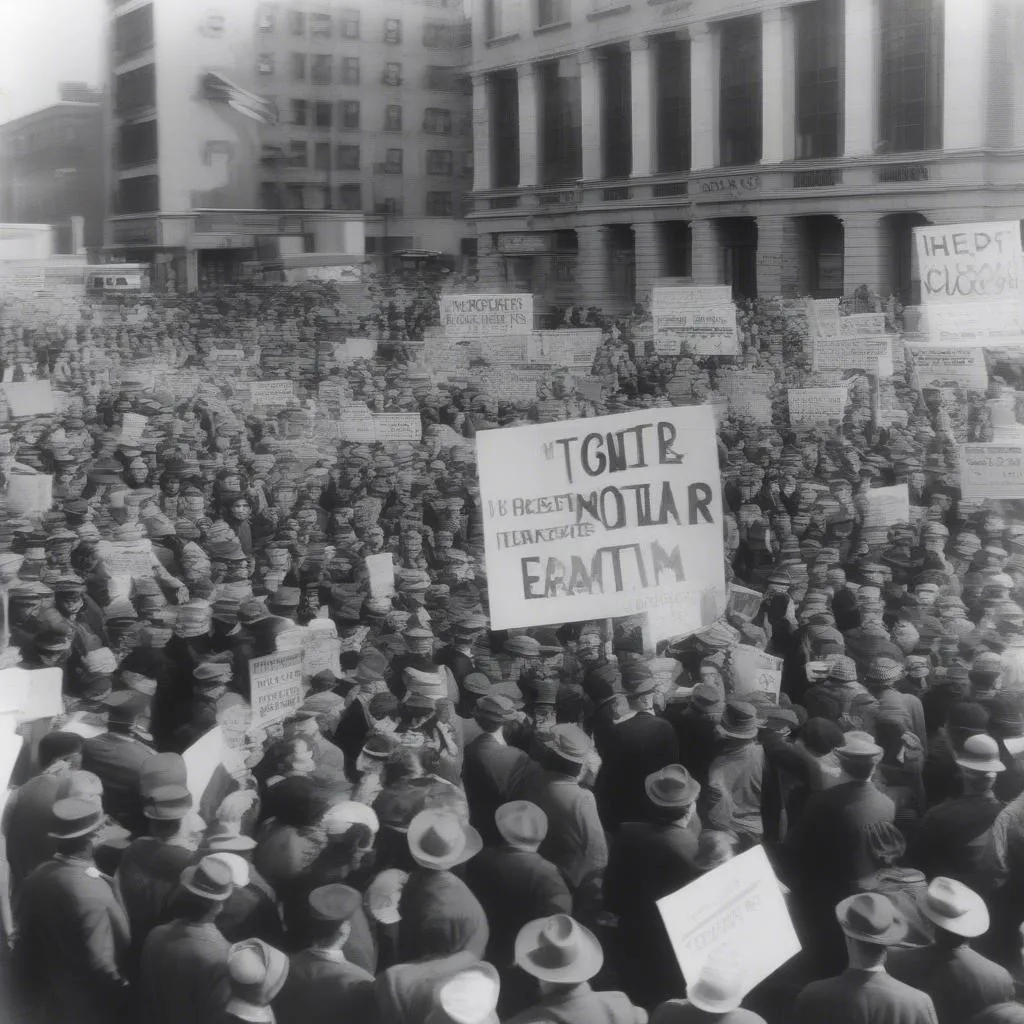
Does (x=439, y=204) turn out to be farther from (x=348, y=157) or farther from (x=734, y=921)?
(x=734, y=921)

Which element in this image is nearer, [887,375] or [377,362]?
[887,375]

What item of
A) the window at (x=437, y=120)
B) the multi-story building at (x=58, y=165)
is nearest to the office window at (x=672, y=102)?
the window at (x=437, y=120)

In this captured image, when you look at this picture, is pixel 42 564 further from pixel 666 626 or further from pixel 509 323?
pixel 509 323

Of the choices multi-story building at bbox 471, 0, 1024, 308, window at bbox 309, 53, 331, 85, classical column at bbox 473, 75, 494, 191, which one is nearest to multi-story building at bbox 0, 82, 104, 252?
window at bbox 309, 53, 331, 85

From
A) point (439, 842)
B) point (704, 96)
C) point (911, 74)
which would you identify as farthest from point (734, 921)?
point (911, 74)

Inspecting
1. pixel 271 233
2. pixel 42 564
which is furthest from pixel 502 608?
pixel 271 233

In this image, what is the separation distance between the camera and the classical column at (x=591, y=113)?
9008mm

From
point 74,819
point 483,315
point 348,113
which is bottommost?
point 74,819

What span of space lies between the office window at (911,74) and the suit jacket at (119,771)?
8.50m

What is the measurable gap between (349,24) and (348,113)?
559mm

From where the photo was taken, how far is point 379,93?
823 cm

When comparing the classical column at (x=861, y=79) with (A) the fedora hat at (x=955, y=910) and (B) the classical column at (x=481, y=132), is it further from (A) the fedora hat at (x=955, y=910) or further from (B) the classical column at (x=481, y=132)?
(A) the fedora hat at (x=955, y=910)

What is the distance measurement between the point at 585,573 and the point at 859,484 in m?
4.36

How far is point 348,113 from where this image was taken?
8.38 m
